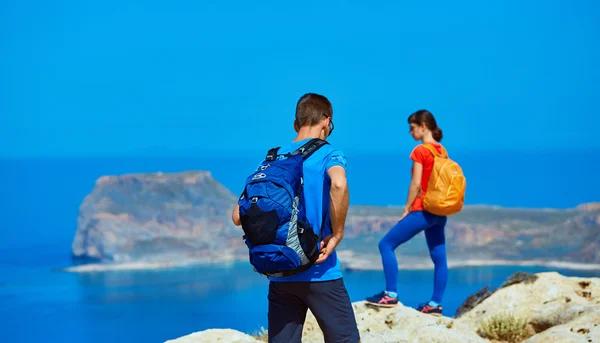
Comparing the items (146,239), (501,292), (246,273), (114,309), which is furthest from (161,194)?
(501,292)

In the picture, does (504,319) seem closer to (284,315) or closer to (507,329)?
(507,329)

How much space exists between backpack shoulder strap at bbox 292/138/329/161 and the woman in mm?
2515

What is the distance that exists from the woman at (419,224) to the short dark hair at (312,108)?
2.47 meters

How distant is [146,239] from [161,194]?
2716 millimetres

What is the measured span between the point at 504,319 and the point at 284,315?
3.17 meters

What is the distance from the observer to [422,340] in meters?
5.51

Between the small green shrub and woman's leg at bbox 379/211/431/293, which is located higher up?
woman's leg at bbox 379/211/431/293

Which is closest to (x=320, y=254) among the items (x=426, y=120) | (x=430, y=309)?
(x=426, y=120)

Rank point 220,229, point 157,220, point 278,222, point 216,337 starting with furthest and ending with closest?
1. point 220,229
2. point 157,220
3. point 216,337
4. point 278,222

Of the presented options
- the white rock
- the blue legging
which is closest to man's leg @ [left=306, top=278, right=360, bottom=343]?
the white rock

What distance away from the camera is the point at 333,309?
387cm

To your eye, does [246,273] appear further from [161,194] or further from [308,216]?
[308,216]

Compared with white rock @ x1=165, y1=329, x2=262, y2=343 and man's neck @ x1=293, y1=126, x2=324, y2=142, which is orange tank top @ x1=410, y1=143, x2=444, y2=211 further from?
man's neck @ x1=293, y1=126, x2=324, y2=142

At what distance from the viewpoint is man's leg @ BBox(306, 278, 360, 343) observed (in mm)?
3854
